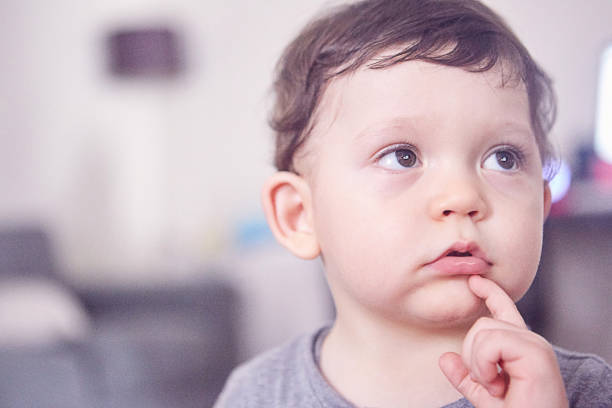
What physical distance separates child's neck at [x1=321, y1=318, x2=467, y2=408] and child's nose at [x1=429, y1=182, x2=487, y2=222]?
0.13m

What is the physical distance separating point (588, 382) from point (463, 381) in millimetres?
169

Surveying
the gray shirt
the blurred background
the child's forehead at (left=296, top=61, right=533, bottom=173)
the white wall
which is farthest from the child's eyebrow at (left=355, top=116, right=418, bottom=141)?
the white wall

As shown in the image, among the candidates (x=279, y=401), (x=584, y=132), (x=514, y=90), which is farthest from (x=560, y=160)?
(x=584, y=132)

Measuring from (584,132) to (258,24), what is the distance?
176 centimetres

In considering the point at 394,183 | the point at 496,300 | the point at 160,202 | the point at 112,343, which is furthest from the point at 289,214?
the point at 160,202

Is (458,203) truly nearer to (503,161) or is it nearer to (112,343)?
(503,161)

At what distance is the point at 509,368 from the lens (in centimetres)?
53

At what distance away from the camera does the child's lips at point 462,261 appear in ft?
2.00

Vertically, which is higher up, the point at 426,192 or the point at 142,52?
the point at 426,192

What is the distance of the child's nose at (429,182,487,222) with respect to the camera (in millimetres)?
607

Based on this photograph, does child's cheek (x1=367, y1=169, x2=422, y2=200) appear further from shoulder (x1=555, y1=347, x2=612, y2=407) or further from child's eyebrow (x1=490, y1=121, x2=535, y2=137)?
shoulder (x1=555, y1=347, x2=612, y2=407)

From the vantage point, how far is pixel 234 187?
12.0ft

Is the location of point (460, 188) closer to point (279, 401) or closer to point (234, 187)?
point (279, 401)

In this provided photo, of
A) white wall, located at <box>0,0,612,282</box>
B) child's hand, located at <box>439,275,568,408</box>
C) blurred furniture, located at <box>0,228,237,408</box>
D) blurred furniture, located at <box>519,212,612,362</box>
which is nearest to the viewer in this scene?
child's hand, located at <box>439,275,568,408</box>
